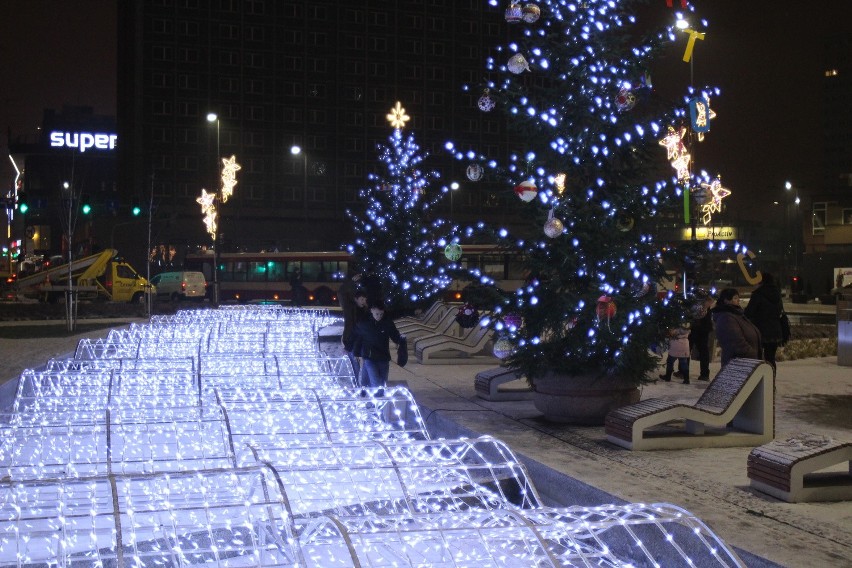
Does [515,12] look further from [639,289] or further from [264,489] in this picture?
[264,489]

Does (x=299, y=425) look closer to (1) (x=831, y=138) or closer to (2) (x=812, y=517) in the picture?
(2) (x=812, y=517)

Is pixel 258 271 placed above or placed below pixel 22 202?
below

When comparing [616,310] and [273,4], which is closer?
[616,310]

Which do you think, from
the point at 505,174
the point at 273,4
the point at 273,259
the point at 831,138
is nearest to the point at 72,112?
the point at 273,4

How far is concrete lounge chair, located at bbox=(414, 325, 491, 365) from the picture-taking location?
19.5 m

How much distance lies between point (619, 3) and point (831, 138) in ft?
543

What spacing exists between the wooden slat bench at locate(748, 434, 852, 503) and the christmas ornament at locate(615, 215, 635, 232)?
414cm

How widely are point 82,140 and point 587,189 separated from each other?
408ft

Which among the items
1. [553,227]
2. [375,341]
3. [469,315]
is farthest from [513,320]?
[375,341]

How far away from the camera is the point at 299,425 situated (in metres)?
8.20

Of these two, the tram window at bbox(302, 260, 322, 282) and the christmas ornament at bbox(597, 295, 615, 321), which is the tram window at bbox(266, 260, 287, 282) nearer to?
the tram window at bbox(302, 260, 322, 282)

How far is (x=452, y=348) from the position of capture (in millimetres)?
19625

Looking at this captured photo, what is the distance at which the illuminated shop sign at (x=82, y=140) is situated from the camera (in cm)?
12544

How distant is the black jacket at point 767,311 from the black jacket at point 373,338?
548cm
